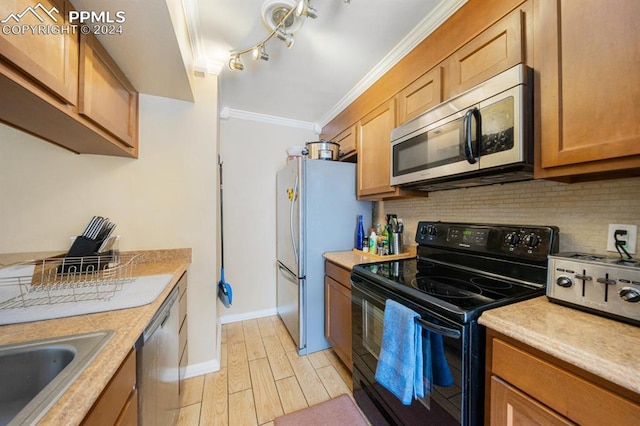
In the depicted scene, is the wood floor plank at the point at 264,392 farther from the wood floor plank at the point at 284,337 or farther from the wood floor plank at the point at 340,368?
the wood floor plank at the point at 340,368

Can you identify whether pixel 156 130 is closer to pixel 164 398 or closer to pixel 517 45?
pixel 164 398

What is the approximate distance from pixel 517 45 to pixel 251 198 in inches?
97.3

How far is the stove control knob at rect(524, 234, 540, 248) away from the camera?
1.13m

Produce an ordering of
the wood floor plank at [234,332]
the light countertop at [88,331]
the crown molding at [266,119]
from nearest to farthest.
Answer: the light countertop at [88,331]
the wood floor plank at [234,332]
the crown molding at [266,119]

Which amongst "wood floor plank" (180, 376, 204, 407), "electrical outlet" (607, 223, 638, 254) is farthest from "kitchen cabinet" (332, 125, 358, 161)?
"wood floor plank" (180, 376, 204, 407)

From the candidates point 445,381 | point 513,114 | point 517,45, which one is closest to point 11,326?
point 445,381

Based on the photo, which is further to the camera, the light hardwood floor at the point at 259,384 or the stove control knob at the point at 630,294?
the light hardwood floor at the point at 259,384

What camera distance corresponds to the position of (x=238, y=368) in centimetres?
188

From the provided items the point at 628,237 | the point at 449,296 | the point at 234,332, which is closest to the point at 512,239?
the point at 628,237

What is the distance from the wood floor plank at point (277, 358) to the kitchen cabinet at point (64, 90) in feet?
6.27

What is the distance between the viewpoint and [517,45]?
1.01m

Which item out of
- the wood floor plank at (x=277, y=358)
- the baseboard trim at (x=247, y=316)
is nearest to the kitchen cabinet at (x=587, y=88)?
the wood floor plank at (x=277, y=358)

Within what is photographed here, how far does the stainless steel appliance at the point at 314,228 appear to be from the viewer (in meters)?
2.04

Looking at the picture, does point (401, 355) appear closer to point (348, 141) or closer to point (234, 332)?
point (348, 141)
